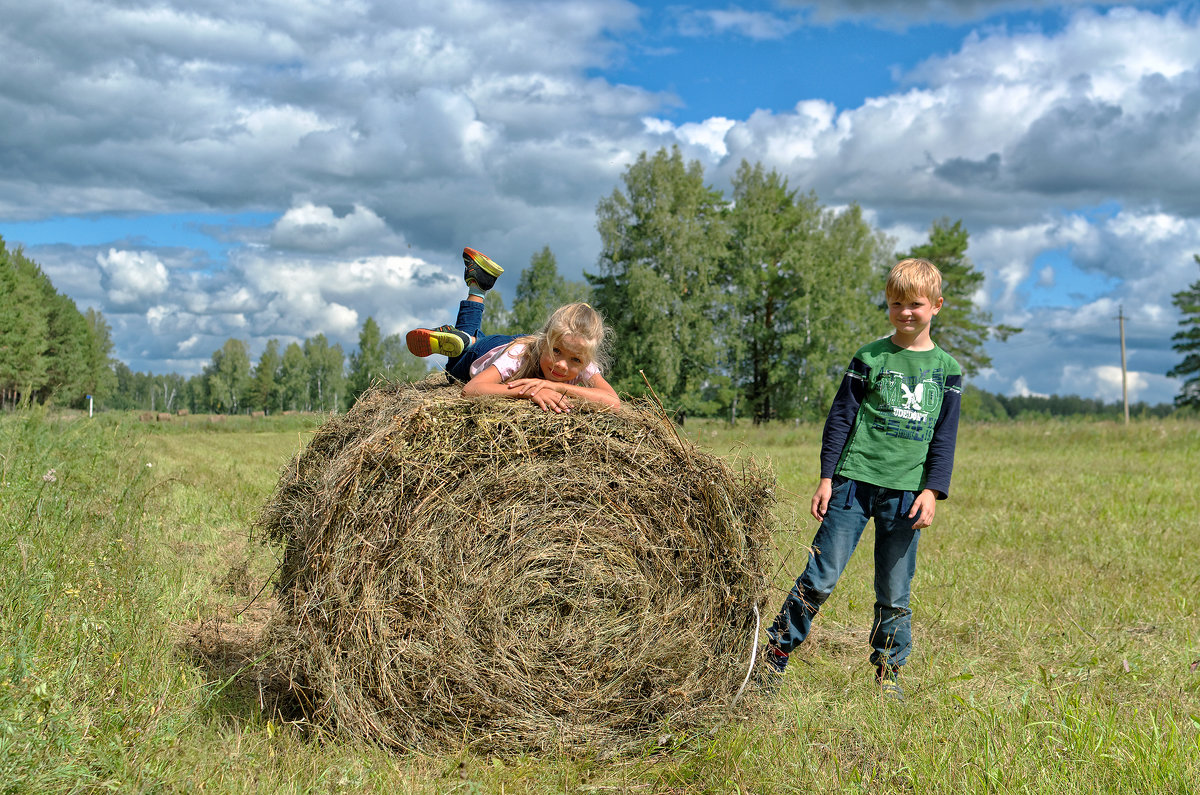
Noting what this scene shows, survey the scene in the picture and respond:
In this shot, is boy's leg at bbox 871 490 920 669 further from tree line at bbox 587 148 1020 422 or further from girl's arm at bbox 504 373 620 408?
tree line at bbox 587 148 1020 422

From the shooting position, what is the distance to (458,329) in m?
5.80

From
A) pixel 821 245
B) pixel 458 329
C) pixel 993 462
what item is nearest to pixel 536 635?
pixel 458 329

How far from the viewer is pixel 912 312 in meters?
3.89

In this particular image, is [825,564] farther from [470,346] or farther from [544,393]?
[470,346]

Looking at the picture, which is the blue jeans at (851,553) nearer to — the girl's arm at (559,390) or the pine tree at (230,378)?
the girl's arm at (559,390)

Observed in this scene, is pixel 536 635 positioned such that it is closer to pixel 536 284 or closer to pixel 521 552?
pixel 521 552

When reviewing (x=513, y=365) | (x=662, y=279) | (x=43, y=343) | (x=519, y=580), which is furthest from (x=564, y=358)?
(x=43, y=343)

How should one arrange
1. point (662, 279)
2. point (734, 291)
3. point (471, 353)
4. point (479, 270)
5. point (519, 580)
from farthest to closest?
point (734, 291) < point (662, 279) < point (479, 270) < point (471, 353) < point (519, 580)

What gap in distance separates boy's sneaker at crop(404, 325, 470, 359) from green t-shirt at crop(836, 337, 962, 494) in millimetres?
2600

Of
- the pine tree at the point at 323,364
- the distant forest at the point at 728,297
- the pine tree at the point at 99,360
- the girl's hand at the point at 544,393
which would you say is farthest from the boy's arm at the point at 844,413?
the pine tree at the point at 323,364

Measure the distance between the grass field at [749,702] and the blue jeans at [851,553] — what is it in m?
0.17

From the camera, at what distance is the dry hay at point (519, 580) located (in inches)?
130

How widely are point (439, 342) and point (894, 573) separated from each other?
3155 mm

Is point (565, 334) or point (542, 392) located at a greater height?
point (565, 334)
